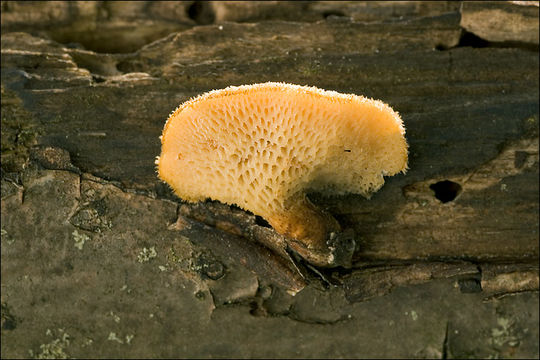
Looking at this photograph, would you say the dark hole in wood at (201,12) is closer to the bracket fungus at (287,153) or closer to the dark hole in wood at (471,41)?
the bracket fungus at (287,153)

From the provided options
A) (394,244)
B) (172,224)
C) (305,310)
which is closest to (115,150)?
(172,224)

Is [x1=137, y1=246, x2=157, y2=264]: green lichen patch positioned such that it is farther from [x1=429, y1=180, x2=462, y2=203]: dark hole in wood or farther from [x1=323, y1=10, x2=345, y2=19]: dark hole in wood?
[x1=323, y1=10, x2=345, y2=19]: dark hole in wood

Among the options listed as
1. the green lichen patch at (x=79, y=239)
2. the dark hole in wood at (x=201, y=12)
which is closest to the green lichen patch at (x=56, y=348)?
the green lichen patch at (x=79, y=239)

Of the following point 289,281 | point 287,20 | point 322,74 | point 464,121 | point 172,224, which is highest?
point 287,20

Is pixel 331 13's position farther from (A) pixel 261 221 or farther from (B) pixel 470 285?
(B) pixel 470 285

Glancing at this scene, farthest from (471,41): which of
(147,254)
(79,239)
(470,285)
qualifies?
(79,239)

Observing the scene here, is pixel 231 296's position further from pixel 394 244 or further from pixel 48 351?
pixel 48 351

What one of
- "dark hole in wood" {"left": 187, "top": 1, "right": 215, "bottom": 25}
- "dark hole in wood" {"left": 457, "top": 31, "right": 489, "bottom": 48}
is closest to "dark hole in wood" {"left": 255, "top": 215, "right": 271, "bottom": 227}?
"dark hole in wood" {"left": 187, "top": 1, "right": 215, "bottom": 25}
